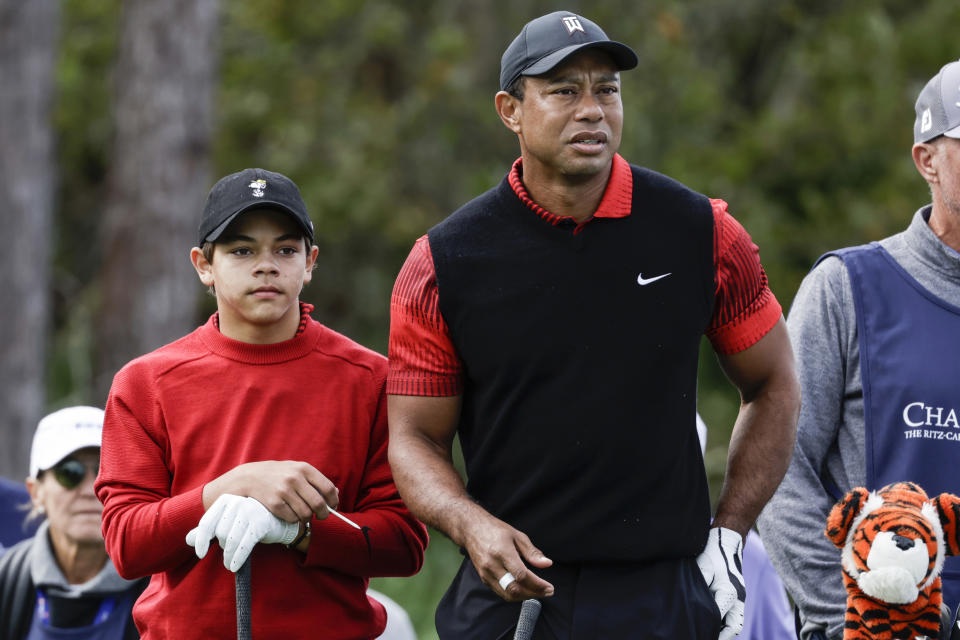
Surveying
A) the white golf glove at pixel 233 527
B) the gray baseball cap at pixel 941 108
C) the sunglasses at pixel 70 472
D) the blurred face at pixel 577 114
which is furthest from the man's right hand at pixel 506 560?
the sunglasses at pixel 70 472

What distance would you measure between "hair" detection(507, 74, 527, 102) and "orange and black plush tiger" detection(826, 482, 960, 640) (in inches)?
46.9

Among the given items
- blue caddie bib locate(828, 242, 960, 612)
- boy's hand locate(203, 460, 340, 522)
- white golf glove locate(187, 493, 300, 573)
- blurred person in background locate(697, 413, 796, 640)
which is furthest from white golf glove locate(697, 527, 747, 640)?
blurred person in background locate(697, 413, 796, 640)

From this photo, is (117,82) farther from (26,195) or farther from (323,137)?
(323,137)

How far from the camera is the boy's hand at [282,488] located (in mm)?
2875

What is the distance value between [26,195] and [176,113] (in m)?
1.15

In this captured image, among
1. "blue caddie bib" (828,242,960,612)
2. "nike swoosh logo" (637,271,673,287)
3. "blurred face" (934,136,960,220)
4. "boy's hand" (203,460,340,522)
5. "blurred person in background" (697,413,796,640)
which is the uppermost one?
"blurred face" (934,136,960,220)

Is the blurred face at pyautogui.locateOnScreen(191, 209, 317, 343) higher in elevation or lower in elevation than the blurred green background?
lower

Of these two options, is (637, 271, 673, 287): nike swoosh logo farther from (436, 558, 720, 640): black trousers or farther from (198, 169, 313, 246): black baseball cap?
(198, 169, 313, 246): black baseball cap

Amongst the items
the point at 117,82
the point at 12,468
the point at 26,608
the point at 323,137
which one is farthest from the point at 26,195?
the point at 26,608

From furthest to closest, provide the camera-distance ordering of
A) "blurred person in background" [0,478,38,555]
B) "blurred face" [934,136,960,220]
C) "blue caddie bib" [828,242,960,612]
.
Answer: "blurred person in background" [0,478,38,555] < "blurred face" [934,136,960,220] < "blue caddie bib" [828,242,960,612]

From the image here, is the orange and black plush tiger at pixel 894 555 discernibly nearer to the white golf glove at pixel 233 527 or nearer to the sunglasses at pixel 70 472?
the white golf glove at pixel 233 527

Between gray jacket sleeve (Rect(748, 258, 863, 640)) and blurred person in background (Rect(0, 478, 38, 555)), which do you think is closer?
gray jacket sleeve (Rect(748, 258, 863, 640))

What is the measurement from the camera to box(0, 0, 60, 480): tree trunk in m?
8.59

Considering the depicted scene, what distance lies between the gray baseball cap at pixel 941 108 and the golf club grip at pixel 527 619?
1.61 m
